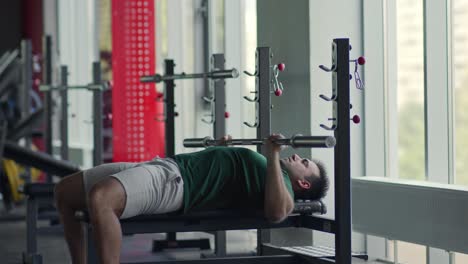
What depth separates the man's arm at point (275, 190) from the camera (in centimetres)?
358

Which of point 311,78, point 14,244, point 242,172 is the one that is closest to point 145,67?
point 14,244

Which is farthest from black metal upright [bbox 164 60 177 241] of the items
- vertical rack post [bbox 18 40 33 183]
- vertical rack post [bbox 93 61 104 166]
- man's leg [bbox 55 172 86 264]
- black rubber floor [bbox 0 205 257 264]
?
vertical rack post [bbox 18 40 33 183]

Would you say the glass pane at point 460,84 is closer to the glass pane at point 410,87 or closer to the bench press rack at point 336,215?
the glass pane at point 410,87

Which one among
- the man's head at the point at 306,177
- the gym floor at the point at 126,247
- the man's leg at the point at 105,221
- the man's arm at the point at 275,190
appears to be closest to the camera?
the man's leg at the point at 105,221

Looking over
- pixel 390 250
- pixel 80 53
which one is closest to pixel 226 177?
pixel 390 250

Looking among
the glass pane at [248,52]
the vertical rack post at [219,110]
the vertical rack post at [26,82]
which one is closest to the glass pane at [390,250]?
the vertical rack post at [219,110]

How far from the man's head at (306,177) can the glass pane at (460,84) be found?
1026 mm

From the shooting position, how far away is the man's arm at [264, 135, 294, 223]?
3.58m

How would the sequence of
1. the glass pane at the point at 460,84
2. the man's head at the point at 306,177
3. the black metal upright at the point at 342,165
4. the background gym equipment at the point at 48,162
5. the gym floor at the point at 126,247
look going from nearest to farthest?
the black metal upright at the point at 342,165 → the man's head at the point at 306,177 → the glass pane at the point at 460,84 → the background gym equipment at the point at 48,162 → the gym floor at the point at 126,247

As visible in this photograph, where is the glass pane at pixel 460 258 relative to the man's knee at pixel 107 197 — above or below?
below

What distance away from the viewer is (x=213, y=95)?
5.28 m

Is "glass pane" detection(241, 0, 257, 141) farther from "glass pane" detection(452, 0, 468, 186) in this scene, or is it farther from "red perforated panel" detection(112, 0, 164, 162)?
"glass pane" detection(452, 0, 468, 186)

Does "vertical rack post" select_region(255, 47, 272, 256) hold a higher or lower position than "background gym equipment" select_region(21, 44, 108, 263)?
higher

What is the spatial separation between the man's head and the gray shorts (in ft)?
1.58
